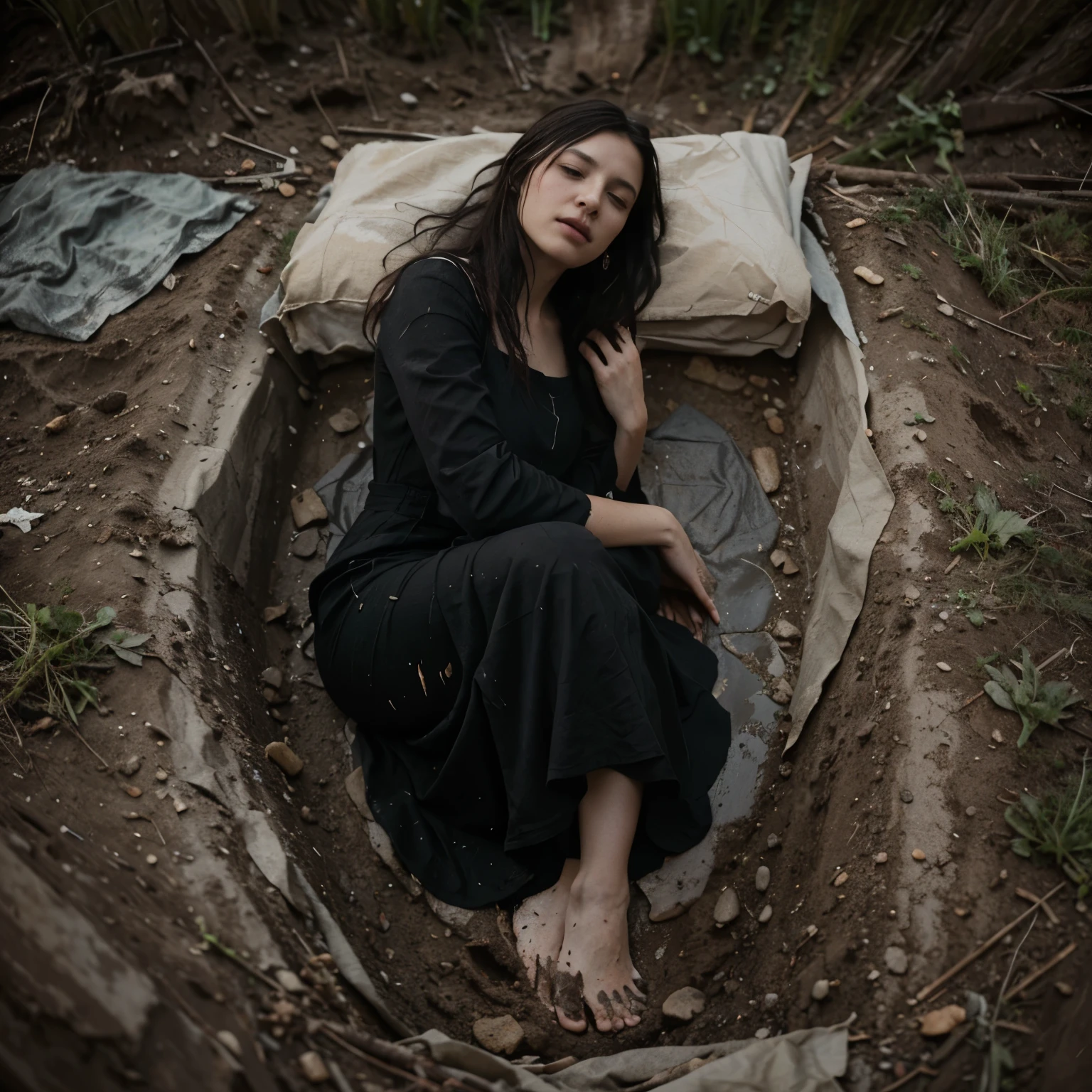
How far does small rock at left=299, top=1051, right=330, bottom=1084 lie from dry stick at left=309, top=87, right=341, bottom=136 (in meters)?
3.07

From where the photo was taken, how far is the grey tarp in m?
2.78

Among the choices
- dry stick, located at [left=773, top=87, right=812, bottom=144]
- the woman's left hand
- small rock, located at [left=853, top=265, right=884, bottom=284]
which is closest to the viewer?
the woman's left hand

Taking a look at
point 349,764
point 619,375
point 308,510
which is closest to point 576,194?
point 619,375

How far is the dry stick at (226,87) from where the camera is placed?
3355 mm

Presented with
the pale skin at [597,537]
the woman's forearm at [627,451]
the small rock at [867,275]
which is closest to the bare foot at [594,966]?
the pale skin at [597,537]

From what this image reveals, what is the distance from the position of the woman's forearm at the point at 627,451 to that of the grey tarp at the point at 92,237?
4.93 feet

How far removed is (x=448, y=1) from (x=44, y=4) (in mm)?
1495

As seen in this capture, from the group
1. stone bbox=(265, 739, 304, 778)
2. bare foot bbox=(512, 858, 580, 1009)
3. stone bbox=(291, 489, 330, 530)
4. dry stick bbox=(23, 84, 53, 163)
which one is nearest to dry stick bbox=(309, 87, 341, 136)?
dry stick bbox=(23, 84, 53, 163)

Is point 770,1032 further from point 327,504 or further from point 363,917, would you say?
point 327,504

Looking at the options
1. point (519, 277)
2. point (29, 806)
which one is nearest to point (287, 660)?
point (29, 806)

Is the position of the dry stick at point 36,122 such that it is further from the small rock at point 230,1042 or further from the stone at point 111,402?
the small rock at point 230,1042

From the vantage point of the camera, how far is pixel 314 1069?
1.48 m

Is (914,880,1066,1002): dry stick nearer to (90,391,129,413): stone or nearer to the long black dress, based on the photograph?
the long black dress

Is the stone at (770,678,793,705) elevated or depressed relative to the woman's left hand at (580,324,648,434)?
depressed
